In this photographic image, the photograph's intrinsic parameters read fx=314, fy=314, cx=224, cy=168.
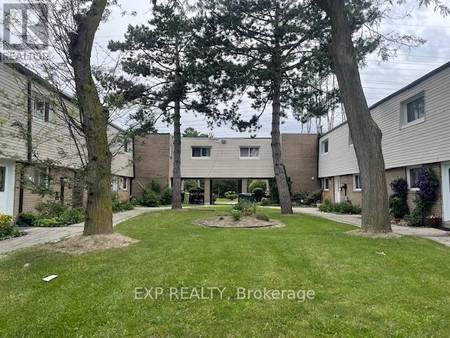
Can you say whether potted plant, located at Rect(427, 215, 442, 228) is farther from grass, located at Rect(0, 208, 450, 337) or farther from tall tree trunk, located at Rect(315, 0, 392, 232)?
grass, located at Rect(0, 208, 450, 337)

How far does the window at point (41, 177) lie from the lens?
6.74 m

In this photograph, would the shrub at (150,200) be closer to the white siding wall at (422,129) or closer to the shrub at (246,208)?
the shrub at (246,208)

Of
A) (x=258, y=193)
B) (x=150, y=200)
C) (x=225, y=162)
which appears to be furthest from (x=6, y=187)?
(x=258, y=193)

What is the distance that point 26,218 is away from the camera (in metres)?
11.5

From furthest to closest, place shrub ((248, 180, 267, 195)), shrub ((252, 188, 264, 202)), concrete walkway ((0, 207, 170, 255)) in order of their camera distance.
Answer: shrub ((248, 180, 267, 195)), shrub ((252, 188, 264, 202)), concrete walkway ((0, 207, 170, 255))

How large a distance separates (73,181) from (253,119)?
11233 mm

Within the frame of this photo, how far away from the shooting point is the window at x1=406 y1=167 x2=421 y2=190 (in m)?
12.7

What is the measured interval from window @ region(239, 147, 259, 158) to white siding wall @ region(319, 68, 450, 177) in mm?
12874

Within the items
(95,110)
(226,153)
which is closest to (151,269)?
(95,110)

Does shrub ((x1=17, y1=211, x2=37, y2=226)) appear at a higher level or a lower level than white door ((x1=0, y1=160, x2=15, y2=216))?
lower

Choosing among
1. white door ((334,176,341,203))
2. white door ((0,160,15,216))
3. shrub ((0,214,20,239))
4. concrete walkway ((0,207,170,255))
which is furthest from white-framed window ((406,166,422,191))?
white door ((0,160,15,216))

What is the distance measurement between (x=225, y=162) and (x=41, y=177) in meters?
20.9

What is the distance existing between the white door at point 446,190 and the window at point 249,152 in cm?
1742

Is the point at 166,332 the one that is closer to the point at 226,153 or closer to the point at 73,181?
the point at 73,181
